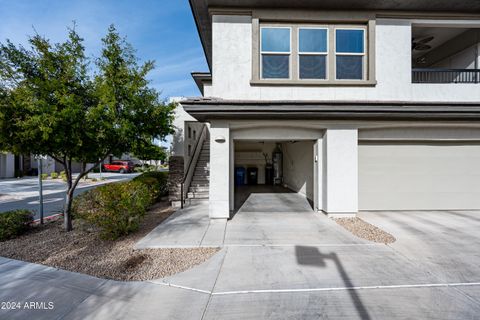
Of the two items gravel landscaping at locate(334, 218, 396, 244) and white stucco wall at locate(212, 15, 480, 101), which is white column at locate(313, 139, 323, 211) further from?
white stucco wall at locate(212, 15, 480, 101)

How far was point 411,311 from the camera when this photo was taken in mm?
3043

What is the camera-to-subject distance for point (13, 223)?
19.6ft

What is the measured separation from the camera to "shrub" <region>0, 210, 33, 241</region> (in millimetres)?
5801

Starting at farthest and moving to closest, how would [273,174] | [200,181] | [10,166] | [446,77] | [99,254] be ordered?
[10,166], [273,174], [200,181], [446,77], [99,254]

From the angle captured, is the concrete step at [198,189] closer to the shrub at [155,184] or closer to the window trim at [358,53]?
the shrub at [155,184]

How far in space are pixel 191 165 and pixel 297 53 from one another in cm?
714

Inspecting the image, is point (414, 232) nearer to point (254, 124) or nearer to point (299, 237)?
point (299, 237)

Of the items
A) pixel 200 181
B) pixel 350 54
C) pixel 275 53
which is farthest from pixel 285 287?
pixel 200 181

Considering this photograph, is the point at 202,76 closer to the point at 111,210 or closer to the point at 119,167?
the point at 111,210

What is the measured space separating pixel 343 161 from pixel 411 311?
16.4 feet

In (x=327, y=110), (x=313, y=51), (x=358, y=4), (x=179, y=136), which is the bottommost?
(x=179, y=136)

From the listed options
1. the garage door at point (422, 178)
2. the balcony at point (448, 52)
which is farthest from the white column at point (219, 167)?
the balcony at point (448, 52)

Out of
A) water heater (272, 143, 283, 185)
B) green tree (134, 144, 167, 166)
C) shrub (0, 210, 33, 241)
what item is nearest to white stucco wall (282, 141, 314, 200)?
water heater (272, 143, 283, 185)

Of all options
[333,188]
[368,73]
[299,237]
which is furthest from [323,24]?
[299,237]
